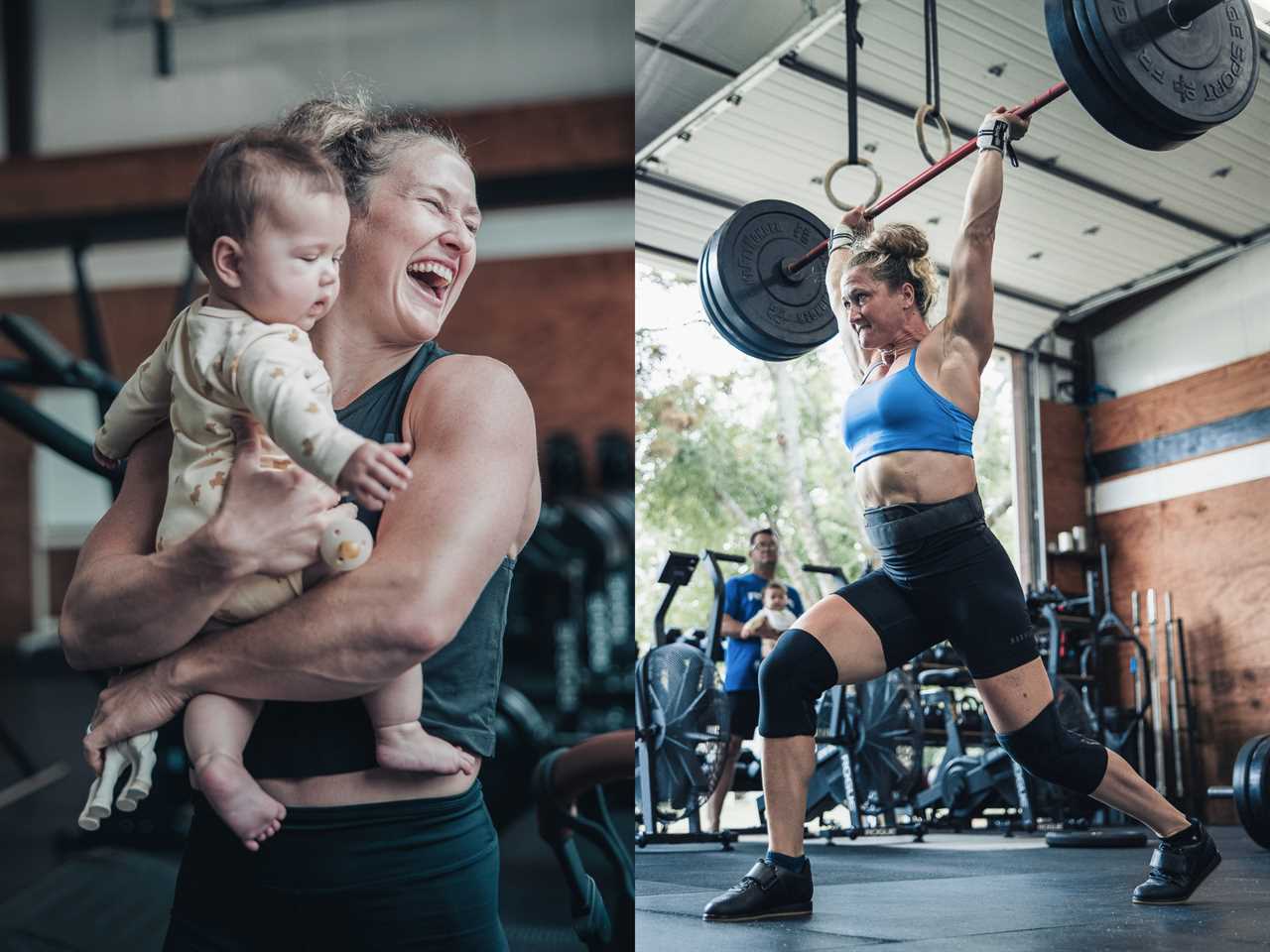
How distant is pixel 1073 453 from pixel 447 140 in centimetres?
742

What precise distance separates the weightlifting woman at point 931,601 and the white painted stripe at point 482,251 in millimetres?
4284

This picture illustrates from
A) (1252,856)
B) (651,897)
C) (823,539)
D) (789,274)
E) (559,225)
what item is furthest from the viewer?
(823,539)

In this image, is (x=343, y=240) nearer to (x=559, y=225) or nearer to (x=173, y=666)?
(x=173, y=666)

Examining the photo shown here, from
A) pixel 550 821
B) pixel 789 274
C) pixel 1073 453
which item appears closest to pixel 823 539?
pixel 1073 453

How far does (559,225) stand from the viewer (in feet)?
20.7

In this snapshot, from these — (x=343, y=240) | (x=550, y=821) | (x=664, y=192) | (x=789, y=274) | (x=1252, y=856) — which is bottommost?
(x=1252, y=856)

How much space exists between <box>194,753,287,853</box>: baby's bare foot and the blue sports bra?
1267mm

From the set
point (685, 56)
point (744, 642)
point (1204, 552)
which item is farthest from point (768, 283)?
point (1204, 552)

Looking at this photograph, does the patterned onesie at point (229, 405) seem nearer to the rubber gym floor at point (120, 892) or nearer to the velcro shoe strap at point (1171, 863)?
the rubber gym floor at point (120, 892)

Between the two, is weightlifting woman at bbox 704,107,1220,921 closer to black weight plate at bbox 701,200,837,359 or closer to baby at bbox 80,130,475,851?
black weight plate at bbox 701,200,837,359

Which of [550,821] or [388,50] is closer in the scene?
[550,821]

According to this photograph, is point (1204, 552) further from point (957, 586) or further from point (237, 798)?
point (237, 798)

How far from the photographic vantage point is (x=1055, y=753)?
1.78m

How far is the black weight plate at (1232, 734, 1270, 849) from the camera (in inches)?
122
